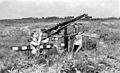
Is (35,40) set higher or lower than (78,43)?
higher

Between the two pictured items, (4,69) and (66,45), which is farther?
(66,45)

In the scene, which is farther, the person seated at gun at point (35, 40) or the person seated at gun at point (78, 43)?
the person seated at gun at point (78, 43)

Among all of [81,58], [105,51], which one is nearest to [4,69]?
[81,58]

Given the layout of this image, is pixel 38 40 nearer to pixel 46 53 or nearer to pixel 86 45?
pixel 46 53

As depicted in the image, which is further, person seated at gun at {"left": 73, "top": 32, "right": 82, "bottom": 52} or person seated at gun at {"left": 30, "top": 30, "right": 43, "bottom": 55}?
person seated at gun at {"left": 73, "top": 32, "right": 82, "bottom": 52}

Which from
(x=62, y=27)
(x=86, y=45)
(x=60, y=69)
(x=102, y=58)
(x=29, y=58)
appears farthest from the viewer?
(x=86, y=45)

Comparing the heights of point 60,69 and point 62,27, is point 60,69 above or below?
below

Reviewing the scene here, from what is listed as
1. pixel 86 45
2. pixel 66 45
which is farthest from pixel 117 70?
pixel 86 45

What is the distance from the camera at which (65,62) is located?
9.72m

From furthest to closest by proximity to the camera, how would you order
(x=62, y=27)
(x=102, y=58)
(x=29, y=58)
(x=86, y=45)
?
(x=86, y=45), (x=62, y=27), (x=29, y=58), (x=102, y=58)

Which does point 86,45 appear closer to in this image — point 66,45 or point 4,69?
point 66,45

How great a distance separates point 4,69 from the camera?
31.8ft

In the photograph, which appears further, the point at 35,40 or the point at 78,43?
the point at 78,43

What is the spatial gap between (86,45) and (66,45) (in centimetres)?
163
